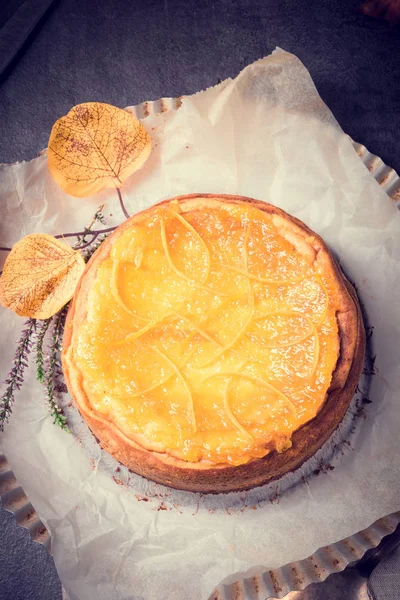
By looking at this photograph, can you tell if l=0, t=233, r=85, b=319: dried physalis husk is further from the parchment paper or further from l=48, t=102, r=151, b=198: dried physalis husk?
l=48, t=102, r=151, b=198: dried physalis husk

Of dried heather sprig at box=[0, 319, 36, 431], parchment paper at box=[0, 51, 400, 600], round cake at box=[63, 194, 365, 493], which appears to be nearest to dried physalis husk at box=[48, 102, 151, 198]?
parchment paper at box=[0, 51, 400, 600]

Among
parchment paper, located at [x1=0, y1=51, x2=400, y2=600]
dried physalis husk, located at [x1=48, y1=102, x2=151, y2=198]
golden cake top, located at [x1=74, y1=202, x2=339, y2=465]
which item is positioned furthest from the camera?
dried physalis husk, located at [x1=48, y1=102, x2=151, y2=198]

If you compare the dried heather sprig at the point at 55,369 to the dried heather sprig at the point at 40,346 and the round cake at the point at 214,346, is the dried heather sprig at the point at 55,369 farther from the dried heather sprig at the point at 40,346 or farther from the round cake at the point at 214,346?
the round cake at the point at 214,346

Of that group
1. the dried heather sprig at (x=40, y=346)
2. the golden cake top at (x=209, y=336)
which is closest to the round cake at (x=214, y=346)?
Result: the golden cake top at (x=209, y=336)

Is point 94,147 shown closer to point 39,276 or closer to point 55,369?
point 39,276

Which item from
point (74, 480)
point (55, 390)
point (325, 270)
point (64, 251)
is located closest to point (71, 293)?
point (64, 251)
